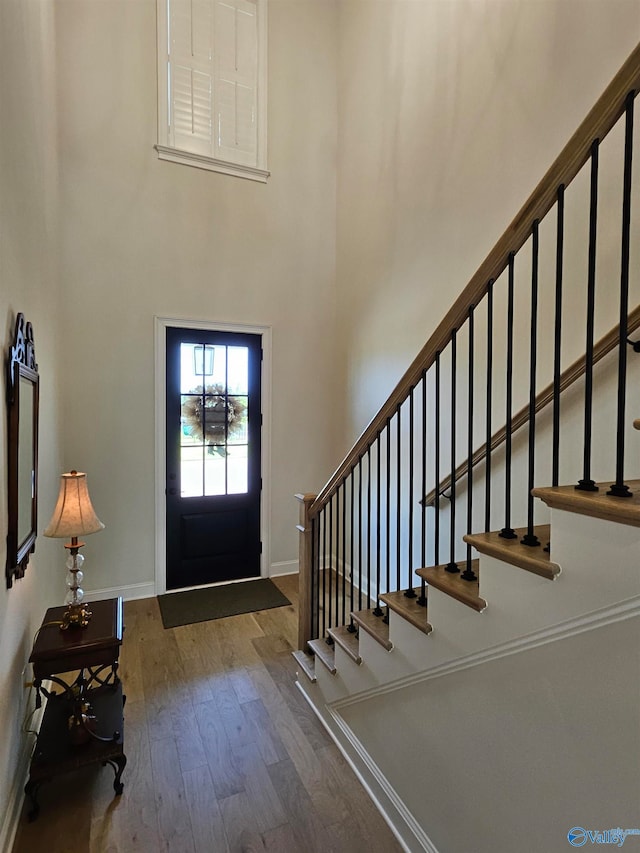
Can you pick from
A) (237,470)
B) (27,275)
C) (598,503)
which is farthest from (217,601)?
(598,503)

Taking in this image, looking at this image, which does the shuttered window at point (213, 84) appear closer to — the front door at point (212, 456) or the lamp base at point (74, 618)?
the front door at point (212, 456)

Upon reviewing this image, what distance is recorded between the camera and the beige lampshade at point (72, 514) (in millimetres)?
2053

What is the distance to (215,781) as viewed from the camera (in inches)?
77.5

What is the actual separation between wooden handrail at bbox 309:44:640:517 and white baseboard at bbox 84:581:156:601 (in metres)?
3.02

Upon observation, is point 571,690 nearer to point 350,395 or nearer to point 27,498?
point 27,498

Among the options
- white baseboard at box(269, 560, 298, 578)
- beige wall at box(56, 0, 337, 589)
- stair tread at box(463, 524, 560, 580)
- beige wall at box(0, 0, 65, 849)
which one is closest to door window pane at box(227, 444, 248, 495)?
beige wall at box(56, 0, 337, 589)

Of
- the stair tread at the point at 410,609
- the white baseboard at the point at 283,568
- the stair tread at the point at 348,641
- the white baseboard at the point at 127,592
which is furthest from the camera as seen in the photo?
the white baseboard at the point at 283,568

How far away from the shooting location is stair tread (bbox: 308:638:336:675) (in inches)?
89.0

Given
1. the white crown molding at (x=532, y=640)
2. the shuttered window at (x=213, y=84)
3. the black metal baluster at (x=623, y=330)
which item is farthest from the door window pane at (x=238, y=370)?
the black metal baluster at (x=623, y=330)

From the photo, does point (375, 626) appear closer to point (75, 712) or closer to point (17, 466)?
point (75, 712)

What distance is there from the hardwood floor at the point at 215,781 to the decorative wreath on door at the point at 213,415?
184 cm

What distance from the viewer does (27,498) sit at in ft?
6.31

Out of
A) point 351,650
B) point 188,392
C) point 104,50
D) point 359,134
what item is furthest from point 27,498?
point 359,134

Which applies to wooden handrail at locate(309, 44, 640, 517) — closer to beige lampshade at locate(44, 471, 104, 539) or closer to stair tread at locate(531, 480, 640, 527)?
stair tread at locate(531, 480, 640, 527)
